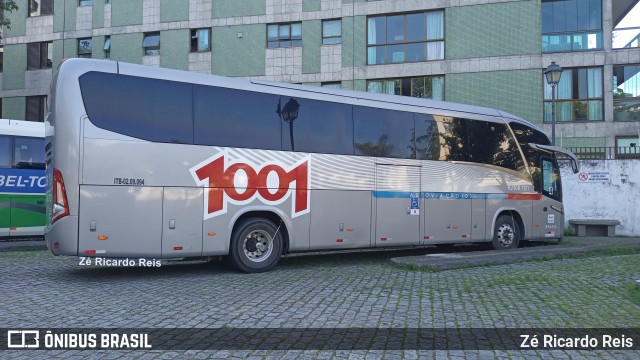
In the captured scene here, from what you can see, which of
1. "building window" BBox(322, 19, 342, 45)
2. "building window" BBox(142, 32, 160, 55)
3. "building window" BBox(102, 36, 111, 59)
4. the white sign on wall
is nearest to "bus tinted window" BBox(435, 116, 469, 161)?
the white sign on wall

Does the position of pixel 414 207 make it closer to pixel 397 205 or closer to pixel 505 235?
pixel 397 205

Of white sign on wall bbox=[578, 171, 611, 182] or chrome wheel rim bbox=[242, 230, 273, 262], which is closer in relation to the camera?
chrome wheel rim bbox=[242, 230, 273, 262]

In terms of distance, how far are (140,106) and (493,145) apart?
345 inches

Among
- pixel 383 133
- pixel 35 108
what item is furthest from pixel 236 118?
pixel 35 108

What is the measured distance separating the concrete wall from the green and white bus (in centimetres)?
1721

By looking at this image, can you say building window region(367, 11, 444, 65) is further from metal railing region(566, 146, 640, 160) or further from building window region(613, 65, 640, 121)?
metal railing region(566, 146, 640, 160)

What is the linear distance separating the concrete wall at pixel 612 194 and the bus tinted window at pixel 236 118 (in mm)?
13355

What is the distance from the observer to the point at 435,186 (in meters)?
12.4

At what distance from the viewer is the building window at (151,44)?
28.0 metres

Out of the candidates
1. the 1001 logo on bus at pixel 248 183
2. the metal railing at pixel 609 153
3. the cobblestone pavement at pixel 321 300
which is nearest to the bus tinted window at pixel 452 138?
the cobblestone pavement at pixel 321 300

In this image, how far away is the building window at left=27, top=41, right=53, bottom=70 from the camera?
99.0ft

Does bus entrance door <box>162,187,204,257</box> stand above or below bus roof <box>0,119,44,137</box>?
below

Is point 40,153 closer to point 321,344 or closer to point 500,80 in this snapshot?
point 321,344

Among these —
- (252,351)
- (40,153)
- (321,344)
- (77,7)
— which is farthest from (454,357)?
(77,7)
